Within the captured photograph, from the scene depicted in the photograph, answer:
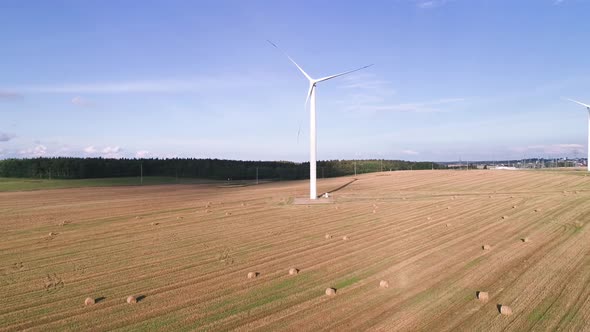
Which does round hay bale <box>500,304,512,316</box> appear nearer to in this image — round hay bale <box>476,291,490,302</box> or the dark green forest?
round hay bale <box>476,291,490,302</box>

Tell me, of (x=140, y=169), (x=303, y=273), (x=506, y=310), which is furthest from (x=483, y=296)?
(x=140, y=169)

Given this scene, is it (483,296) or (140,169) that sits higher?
(140,169)

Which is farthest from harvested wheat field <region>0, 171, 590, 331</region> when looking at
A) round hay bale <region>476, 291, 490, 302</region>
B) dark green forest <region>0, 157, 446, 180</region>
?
dark green forest <region>0, 157, 446, 180</region>

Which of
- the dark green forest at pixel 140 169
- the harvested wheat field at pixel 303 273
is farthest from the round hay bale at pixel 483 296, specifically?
the dark green forest at pixel 140 169

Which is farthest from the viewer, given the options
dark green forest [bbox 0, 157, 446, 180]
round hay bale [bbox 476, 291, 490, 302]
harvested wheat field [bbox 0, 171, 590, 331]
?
dark green forest [bbox 0, 157, 446, 180]

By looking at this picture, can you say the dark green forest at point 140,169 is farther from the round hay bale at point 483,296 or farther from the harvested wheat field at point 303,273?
the round hay bale at point 483,296

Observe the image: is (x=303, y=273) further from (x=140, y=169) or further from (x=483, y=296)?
(x=140, y=169)

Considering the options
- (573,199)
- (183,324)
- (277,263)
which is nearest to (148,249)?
(277,263)

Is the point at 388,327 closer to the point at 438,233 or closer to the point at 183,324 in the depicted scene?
the point at 183,324

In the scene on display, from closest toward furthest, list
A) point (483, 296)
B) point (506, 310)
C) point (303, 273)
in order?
point (506, 310)
point (483, 296)
point (303, 273)
